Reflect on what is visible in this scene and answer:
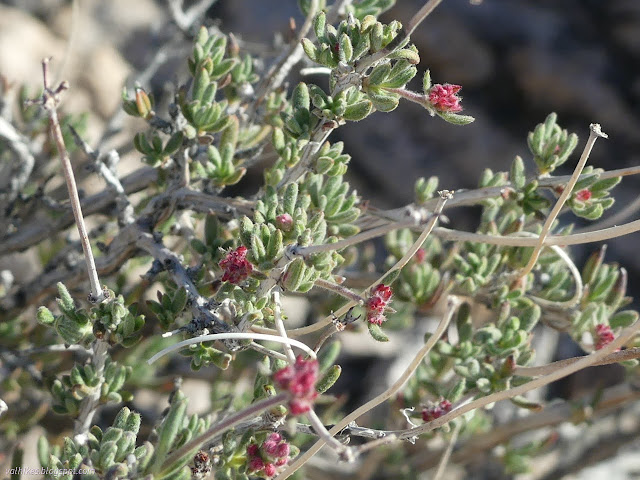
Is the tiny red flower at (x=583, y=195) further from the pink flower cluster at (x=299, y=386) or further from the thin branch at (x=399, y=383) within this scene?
the pink flower cluster at (x=299, y=386)

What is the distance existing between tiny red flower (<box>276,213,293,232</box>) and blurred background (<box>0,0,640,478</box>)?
2.36m

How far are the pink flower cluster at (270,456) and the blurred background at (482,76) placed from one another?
95.4 inches

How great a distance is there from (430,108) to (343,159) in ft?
0.72

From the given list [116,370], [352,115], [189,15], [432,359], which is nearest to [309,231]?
[352,115]

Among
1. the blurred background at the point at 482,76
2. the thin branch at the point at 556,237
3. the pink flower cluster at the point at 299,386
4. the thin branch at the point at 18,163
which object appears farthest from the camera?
the blurred background at the point at 482,76

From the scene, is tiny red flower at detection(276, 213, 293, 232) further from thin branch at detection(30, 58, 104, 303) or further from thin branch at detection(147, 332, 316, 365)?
thin branch at detection(30, 58, 104, 303)

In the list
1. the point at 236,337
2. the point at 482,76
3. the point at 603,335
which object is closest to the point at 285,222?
the point at 236,337

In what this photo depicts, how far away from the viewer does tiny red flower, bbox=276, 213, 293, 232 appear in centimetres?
→ 125

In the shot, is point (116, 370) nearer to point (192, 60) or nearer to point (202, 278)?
point (202, 278)

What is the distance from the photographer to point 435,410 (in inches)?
58.4

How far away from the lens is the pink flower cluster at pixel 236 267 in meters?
1.23

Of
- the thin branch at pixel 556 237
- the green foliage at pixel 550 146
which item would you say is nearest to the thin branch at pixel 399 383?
the thin branch at pixel 556 237

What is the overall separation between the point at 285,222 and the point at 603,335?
79cm

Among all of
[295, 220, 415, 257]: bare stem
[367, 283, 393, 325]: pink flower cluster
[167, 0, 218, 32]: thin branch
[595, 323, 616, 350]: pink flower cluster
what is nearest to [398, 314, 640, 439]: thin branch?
[367, 283, 393, 325]: pink flower cluster
